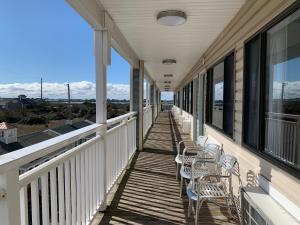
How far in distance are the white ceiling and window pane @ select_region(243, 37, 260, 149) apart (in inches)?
21.9

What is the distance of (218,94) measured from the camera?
4391 mm

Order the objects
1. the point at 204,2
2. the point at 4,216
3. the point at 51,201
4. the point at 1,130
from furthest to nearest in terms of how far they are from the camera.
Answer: the point at 204,2 < the point at 51,201 < the point at 4,216 < the point at 1,130

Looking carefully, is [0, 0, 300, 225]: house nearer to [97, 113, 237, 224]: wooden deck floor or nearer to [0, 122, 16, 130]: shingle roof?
[97, 113, 237, 224]: wooden deck floor

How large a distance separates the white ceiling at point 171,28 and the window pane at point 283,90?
841 mm

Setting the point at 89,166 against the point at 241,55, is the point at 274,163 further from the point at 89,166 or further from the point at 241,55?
the point at 89,166

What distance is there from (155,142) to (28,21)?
6360 millimetres

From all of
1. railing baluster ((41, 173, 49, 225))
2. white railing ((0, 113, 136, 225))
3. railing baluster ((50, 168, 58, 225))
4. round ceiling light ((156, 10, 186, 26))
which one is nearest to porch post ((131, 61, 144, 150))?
white railing ((0, 113, 136, 225))

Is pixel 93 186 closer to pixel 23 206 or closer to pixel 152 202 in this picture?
pixel 152 202

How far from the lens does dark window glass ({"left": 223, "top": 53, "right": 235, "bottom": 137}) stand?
345cm

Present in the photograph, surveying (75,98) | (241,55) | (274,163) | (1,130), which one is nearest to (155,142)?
(241,55)

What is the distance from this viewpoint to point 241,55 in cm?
293

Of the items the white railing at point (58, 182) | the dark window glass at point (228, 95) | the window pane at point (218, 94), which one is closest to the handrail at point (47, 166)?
the white railing at point (58, 182)

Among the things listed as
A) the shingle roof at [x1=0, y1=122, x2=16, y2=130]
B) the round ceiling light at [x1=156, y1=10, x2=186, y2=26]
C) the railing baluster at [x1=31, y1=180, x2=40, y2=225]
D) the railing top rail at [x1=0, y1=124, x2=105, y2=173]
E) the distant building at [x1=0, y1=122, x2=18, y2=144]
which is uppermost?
the round ceiling light at [x1=156, y1=10, x2=186, y2=26]

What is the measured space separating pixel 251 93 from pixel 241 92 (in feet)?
0.85
